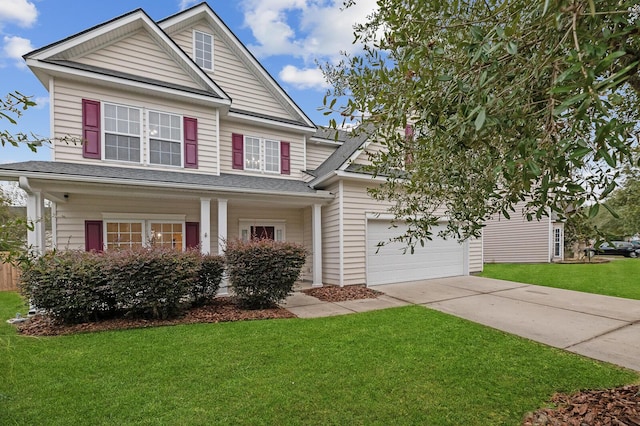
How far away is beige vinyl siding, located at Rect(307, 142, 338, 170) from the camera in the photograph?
13062 mm

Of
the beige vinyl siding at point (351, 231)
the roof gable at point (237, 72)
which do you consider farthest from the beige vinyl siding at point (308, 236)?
the roof gable at point (237, 72)

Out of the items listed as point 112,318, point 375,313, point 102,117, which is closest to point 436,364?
point 375,313

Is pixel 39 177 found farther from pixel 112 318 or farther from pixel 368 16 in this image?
pixel 368 16

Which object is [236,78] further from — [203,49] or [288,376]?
[288,376]

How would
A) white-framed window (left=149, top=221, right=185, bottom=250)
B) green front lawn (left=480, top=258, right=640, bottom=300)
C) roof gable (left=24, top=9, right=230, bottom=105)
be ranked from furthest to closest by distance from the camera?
white-framed window (left=149, top=221, right=185, bottom=250) → green front lawn (left=480, top=258, right=640, bottom=300) → roof gable (left=24, top=9, right=230, bottom=105)

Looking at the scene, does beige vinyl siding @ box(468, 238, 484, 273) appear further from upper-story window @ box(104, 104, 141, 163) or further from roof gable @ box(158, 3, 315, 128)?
upper-story window @ box(104, 104, 141, 163)

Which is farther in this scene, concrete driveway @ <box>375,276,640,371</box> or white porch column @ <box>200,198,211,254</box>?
white porch column @ <box>200,198,211,254</box>

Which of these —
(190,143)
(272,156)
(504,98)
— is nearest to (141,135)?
(190,143)

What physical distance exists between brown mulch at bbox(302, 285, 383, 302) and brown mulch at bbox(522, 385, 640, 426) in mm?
5375

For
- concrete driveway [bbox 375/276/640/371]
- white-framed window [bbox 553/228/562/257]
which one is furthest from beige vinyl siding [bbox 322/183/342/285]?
white-framed window [bbox 553/228/562/257]

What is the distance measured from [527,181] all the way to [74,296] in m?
7.13

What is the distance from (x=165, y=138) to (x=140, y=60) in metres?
2.35

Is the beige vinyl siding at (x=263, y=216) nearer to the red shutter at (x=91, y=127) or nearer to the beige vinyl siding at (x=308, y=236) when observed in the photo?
the beige vinyl siding at (x=308, y=236)

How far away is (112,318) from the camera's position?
251 inches
